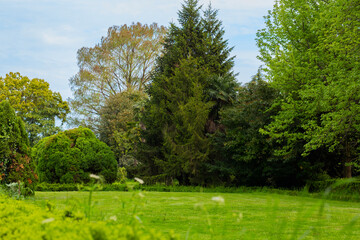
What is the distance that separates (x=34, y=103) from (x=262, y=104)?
23.9 metres

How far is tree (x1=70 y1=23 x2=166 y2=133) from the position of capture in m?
30.6

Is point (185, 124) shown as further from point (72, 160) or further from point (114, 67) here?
point (114, 67)

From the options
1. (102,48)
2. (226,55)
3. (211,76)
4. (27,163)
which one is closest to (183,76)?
(211,76)

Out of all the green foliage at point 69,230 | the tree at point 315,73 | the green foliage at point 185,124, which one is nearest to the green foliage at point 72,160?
the green foliage at point 185,124

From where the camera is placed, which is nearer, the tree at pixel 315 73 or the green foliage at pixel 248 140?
the tree at pixel 315 73

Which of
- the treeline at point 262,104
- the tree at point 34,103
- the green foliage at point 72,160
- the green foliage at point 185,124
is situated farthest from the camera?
the tree at point 34,103

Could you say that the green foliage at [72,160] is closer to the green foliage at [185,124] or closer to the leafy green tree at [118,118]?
the green foliage at [185,124]

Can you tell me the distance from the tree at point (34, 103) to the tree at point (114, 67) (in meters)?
2.40

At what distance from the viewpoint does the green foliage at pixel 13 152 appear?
8.21 metres

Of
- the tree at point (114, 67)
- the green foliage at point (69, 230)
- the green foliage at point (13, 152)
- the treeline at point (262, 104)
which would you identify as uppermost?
the tree at point (114, 67)

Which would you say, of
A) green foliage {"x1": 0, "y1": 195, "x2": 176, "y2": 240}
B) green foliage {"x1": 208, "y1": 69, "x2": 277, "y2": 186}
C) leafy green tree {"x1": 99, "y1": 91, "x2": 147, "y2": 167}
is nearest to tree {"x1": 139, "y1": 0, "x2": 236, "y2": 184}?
green foliage {"x1": 208, "y1": 69, "x2": 277, "y2": 186}

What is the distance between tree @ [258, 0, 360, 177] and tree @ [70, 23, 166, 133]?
14875mm

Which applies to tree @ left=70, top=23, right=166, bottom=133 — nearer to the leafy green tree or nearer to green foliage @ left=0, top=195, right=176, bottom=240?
the leafy green tree

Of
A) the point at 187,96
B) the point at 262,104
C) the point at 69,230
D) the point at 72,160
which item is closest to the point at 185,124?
the point at 187,96
